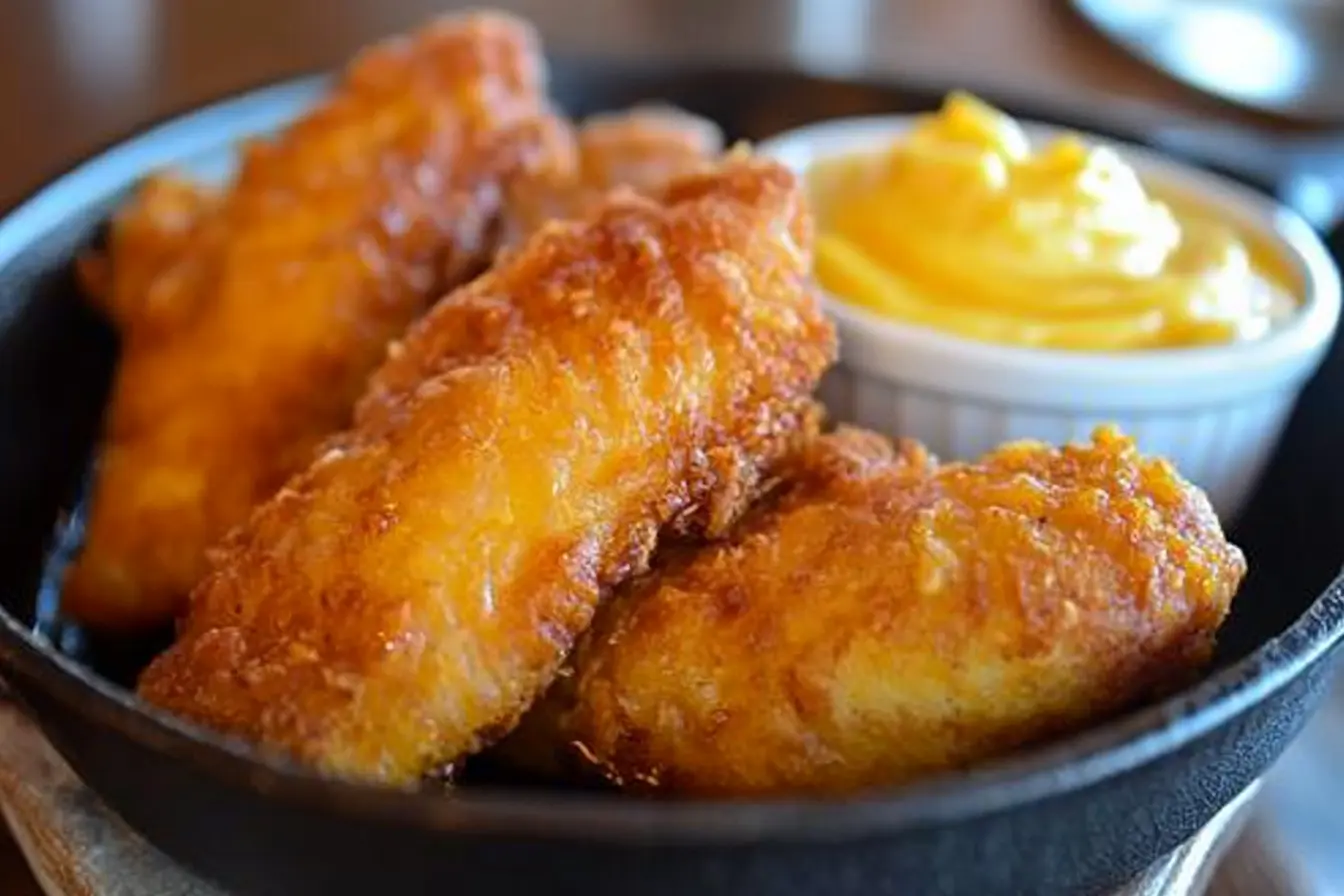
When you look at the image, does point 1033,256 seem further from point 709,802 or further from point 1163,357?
point 709,802

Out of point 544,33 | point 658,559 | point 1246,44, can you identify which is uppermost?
point 658,559

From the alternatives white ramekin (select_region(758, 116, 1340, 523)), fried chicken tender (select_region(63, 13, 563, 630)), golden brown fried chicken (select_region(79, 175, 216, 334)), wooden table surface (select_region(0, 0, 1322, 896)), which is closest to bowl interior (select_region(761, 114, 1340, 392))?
white ramekin (select_region(758, 116, 1340, 523))

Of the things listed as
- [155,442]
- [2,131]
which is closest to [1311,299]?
[155,442]

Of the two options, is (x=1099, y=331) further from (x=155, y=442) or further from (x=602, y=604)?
(x=155, y=442)

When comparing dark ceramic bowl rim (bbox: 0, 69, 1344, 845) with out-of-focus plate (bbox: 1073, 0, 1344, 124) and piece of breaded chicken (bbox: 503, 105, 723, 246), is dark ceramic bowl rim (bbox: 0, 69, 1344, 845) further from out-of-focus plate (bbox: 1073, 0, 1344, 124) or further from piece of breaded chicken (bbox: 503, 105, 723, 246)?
out-of-focus plate (bbox: 1073, 0, 1344, 124)

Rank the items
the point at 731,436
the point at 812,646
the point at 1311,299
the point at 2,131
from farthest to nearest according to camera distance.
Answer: the point at 2,131
the point at 1311,299
the point at 731,436
the point at 812,646

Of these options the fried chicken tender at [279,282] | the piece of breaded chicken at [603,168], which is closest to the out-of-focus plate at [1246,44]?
the piece of breaded chicken at [603,168]

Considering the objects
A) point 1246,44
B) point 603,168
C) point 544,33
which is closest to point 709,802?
Result: point 603,168

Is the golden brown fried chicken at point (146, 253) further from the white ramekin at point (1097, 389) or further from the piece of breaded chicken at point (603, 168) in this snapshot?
the white ramekin at point (1097, 389)
